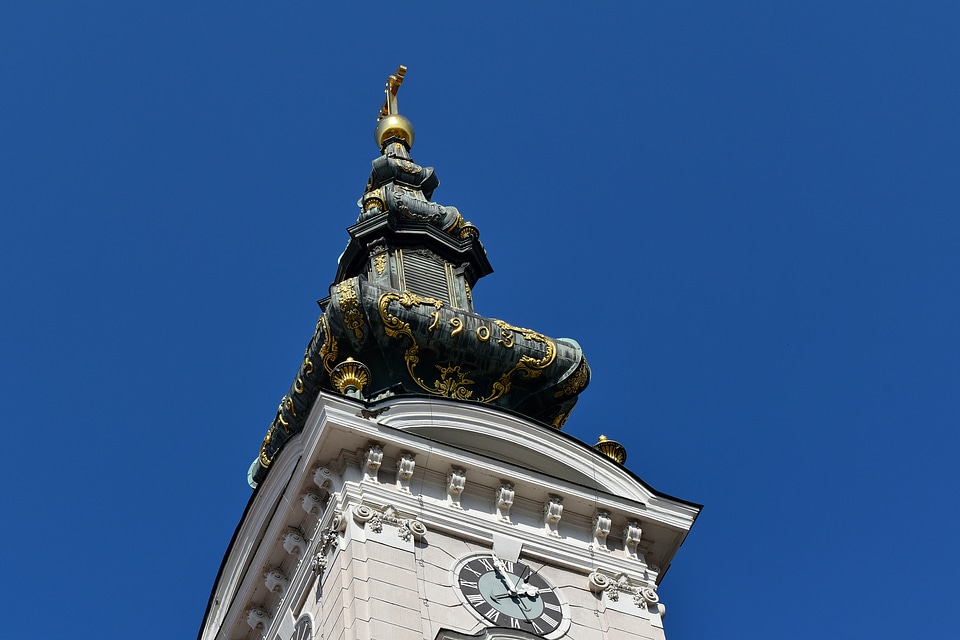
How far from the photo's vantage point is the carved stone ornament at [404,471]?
75.0 ft

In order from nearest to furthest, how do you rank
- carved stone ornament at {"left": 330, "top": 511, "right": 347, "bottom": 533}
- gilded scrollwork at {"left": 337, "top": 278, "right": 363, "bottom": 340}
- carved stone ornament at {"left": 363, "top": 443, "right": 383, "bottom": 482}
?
carved stone ornament at {"left": 330, "top": 511, "right": 347, "bottom": 533}, carved stone ornament at {"left": 363, "top": 443, "right": 383, "bottom": 482}, gilded scrollwork at {"left": 337, "top": 278, "right": 363, "bottom": 340}

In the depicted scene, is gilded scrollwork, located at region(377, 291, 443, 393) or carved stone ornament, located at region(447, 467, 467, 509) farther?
gilded scrollwork, located at region(377, 291, 443, 393)

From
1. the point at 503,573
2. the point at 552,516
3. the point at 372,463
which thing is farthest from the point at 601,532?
the point at 372,463

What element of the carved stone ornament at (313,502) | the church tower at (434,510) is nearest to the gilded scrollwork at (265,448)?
the church tower at (434,510)

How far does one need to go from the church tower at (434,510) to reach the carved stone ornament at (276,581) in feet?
0.05

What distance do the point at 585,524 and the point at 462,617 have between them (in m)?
2.74

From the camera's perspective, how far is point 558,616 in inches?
876

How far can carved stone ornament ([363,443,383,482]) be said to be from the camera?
22734 mm

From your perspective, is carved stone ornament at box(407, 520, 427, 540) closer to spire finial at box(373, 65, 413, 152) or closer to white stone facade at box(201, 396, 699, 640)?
white stone facade at box(201, 396, 699, 640)

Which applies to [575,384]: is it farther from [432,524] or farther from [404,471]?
[432,524]

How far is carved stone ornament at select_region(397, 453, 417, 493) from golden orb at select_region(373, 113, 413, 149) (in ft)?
42.5

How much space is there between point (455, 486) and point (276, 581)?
7.97ft

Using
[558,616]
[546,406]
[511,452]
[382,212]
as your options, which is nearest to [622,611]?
[558,616]

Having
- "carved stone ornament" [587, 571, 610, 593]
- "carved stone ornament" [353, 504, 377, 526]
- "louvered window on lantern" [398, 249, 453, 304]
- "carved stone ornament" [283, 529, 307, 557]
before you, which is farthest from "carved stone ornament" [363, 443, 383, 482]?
"louvered window on lantern" [398, 249, 453, 304]
